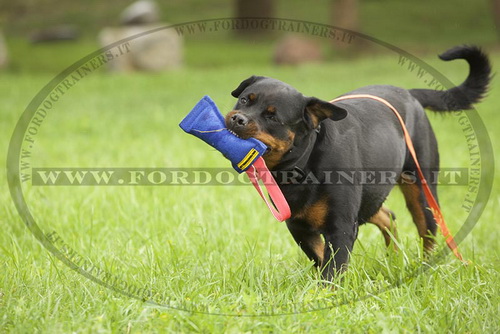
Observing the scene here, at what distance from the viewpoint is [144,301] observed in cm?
266

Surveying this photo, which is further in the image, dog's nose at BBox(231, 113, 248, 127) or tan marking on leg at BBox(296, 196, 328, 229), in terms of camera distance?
tan marking on leg at BBox(296, 196, 328, 229)

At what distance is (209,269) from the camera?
10.1 feet

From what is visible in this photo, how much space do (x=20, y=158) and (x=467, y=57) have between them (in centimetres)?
492

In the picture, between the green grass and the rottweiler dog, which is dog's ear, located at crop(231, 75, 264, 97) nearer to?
the rottweiler dog

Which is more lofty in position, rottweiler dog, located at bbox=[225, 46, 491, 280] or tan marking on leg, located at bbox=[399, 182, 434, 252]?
rottweiler dog, located at bbox=[225, 46, 491, 280]

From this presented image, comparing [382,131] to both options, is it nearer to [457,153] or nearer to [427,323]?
[427,323]

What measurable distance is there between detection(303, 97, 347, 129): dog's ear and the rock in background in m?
13.1

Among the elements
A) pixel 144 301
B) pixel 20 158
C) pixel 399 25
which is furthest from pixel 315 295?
pixel 399 25

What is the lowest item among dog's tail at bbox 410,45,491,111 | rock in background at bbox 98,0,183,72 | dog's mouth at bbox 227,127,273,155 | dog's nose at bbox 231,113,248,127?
dog's tail at bbox 410,45,491,111

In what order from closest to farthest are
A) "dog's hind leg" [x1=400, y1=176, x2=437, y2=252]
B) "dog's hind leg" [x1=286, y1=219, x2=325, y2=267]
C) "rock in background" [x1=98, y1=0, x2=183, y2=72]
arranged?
A: 1. "dog's hind leg" [x1=286, y1=219, x2=325, y2=267]
2. "dog's hind leg" [x1=400, y1=176, x2=437, y2=252]
3. "rock in background" [x1=98, y1=0, x2=183, y2=72]

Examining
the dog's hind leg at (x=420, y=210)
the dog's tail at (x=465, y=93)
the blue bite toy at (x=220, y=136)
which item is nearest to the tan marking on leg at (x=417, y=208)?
the dog's hind leg at (x=420, y=210)

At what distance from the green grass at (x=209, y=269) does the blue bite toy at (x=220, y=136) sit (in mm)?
572

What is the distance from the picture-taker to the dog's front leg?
2904 millimetres
